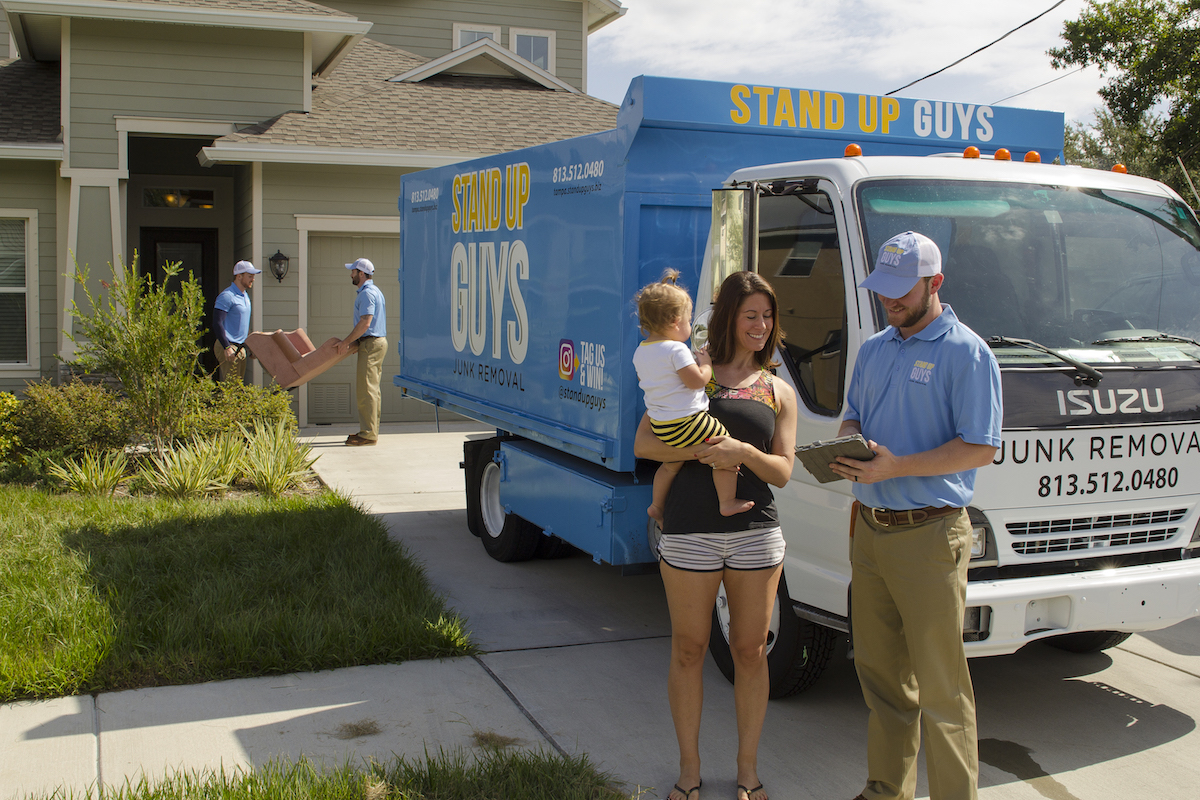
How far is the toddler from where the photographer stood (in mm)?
3740

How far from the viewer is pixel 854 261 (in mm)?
4277

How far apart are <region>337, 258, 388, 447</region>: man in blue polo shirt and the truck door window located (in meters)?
7.48

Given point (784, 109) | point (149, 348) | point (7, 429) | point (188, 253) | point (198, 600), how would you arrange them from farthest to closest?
point (188, 253)
point (7, 429)
point (149, 348)
point (198, 600)
point (784, 109)

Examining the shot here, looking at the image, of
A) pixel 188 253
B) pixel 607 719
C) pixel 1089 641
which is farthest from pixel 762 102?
pixel 188 253

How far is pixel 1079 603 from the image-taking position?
159 inches

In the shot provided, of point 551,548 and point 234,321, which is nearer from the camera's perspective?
point 551,548

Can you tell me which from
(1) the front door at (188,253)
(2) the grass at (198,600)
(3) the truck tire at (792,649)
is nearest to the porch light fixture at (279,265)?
(1) the front door at (188,253)

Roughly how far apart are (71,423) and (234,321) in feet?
9.81

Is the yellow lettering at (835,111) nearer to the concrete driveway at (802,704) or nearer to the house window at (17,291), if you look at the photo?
the concrete driveway at (802,704)

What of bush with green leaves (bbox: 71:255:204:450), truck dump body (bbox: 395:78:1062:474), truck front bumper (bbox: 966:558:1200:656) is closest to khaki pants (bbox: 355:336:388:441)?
bush with green leaves (bbox: 71:255:204:450)

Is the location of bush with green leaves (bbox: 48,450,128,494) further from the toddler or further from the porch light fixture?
the toddler

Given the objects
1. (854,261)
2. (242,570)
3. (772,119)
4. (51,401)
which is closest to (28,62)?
(51,401)

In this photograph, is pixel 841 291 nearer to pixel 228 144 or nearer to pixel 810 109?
pixel 810 109

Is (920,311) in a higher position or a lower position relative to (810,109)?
lower
